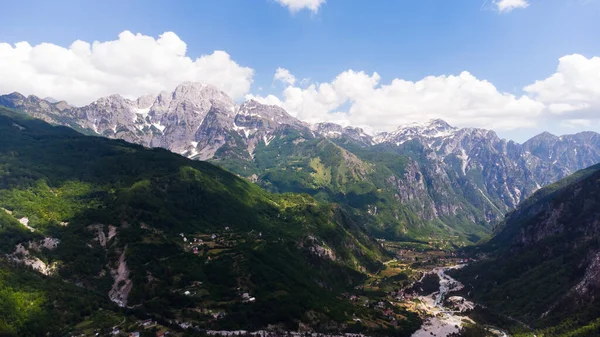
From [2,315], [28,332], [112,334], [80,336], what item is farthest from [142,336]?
[2,315]

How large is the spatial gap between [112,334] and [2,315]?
50754mm

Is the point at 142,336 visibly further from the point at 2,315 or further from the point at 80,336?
the point at 2,315

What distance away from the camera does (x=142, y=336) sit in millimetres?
198750

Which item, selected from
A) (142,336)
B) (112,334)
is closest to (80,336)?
(112,334)

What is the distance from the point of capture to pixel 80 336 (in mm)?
197250

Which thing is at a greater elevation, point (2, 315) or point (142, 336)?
point (2, 315)

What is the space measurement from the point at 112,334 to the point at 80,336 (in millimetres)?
14058

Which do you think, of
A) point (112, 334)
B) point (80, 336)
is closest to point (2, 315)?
point (80, 336)

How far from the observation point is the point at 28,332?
642 feet

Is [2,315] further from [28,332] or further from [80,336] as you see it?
[80,336]

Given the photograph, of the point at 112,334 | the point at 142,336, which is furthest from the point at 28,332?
the point at 142,336

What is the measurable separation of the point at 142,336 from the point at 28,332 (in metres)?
50.3

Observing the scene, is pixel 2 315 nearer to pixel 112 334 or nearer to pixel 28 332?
pixel 28 332

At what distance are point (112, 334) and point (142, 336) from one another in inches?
534
